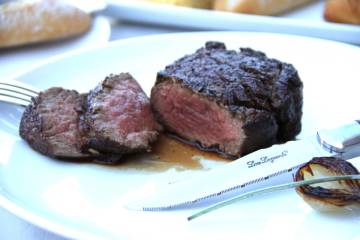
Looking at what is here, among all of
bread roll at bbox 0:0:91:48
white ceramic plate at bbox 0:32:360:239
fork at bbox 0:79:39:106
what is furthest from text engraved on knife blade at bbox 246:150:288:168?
bread roll at bbox 0:0:91:48

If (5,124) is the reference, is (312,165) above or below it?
above

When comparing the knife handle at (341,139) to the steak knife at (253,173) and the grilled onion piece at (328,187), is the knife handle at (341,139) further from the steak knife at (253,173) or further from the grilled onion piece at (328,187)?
the grilled onion piece at (328,187)

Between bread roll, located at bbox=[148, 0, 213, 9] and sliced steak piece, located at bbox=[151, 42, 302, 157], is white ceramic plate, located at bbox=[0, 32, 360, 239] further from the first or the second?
bread roll, located at bbox=[148, 0, 213, 9]

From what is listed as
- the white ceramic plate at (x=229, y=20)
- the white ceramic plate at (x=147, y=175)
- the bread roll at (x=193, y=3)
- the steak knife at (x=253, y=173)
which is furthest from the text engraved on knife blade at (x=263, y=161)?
the bread roll at (x=193, y=3)

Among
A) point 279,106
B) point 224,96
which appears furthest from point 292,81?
point 224,96

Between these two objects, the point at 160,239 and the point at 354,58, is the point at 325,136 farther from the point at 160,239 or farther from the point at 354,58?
the point at 354,58

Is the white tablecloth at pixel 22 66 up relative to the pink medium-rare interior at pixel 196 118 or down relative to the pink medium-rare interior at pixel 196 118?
down
